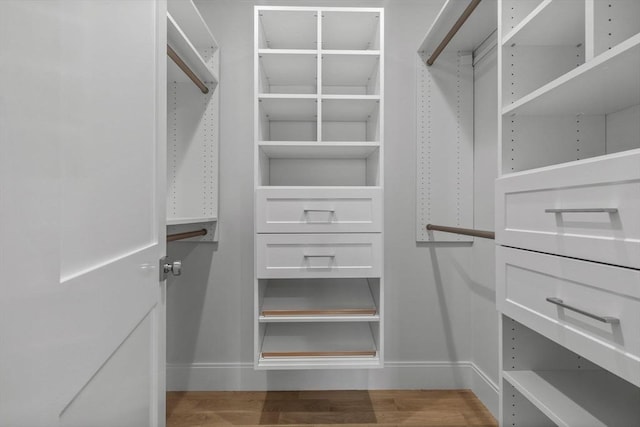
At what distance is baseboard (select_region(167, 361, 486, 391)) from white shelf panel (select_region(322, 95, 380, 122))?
1.38 m

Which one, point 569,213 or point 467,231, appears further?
point 467,231

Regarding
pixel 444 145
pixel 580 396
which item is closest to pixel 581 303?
pixel 580 396

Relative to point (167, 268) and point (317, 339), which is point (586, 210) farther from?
point (317, 339)

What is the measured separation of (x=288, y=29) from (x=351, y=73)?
1.20 feet

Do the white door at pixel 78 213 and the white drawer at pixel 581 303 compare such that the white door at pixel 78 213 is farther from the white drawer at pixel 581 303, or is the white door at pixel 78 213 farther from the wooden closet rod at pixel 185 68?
the white drawer at pixel 581 303

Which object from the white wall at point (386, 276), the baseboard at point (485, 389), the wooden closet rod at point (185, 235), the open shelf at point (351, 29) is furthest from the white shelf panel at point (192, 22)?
the baseboard at point (485, 389)

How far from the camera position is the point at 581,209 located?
2.47ft

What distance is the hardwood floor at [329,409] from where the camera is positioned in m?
1.64

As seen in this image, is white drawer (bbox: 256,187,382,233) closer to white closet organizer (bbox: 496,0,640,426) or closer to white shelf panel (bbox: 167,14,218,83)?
white closet organizer (bbox: 496,0,640,426)

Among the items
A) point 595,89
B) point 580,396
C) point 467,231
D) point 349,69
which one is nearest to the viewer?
point 595,89

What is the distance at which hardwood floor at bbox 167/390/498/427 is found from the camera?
5.38ft

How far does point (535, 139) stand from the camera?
1123mm

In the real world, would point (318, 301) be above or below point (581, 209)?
below

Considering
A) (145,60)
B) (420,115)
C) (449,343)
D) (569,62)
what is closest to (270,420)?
(449,343)
